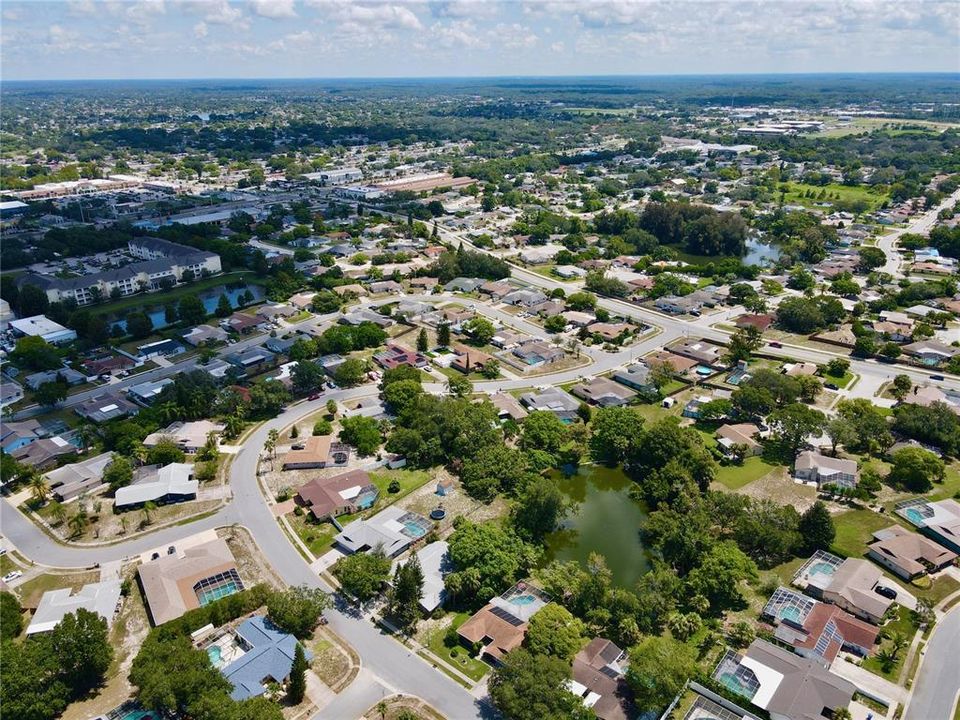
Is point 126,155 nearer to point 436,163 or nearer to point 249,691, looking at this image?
point 436,163

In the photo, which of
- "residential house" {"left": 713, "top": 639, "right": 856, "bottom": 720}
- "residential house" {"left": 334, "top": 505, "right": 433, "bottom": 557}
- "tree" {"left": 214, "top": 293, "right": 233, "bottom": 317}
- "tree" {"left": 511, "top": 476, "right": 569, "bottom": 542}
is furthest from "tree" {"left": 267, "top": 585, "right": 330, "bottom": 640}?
"tree" {"left": 214, "top": 293, "right": 233, "bottom": 317}

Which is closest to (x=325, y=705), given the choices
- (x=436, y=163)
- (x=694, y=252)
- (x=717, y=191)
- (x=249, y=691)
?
(x=249, y=691)

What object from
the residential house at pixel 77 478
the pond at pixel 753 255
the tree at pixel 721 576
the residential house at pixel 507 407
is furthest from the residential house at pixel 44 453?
the pond at pixel 753 255

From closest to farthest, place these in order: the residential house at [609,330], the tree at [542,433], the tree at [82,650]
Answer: the tree at [82,650], the tree at [542,433], the residential house at [609,330]

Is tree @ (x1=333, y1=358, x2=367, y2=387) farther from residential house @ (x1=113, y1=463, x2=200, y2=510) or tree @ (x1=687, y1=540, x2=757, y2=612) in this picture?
tree @ (x1=687, y1=540, x2=757, y2=612)

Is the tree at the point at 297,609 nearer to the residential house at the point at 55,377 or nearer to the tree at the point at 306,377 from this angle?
the tree at the point at 306,377

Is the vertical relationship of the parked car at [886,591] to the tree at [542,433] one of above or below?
below
